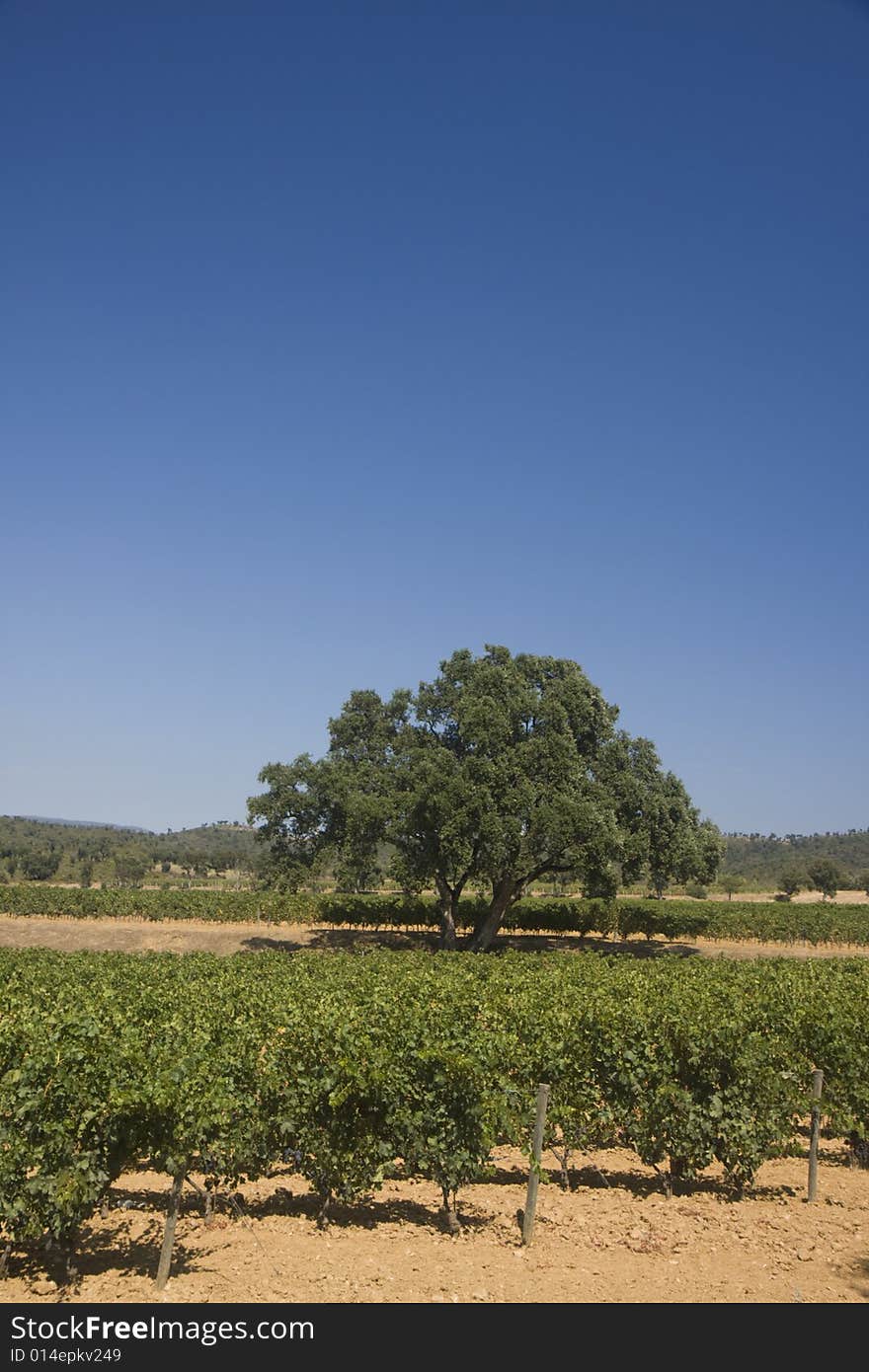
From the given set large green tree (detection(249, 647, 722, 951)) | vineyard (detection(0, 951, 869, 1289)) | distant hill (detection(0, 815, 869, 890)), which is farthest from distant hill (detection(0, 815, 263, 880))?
vineyard (detection(0, 951, 869, 1289))

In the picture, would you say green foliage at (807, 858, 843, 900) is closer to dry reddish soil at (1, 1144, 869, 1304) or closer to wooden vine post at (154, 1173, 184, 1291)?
dry reddish soil at (1, 1144, 869, 1304)

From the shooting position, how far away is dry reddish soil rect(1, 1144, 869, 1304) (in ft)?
25.6

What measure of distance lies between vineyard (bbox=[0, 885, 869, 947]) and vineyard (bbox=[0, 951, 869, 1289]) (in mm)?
35923

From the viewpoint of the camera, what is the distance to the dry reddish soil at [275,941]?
1629 inches

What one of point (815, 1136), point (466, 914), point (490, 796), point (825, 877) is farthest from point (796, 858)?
point (815, 1136)

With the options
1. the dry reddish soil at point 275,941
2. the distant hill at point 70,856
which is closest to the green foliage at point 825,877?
the dry reddish soil at point 275,941

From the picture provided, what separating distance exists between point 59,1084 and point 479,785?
25.4 m

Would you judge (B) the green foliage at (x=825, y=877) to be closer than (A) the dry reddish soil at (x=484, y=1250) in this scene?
No

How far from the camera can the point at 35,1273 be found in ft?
26.6

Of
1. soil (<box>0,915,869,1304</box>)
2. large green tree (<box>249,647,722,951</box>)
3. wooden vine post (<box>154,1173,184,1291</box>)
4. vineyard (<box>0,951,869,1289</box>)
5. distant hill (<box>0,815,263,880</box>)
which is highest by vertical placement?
large green tree (<box>249,647,722,951</box>)

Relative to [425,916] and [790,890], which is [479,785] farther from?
[790,890]

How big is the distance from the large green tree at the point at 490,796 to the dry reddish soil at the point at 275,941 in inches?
179

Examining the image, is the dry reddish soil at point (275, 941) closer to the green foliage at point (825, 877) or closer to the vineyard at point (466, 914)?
the vineyard at point (466, 914)

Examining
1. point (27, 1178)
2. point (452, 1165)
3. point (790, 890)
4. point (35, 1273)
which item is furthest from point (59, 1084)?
point (790, 890)
